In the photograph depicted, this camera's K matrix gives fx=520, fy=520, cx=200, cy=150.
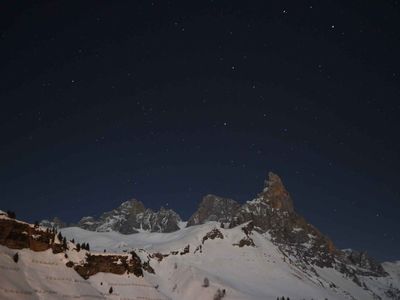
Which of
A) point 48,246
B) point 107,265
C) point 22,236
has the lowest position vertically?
point 22,236

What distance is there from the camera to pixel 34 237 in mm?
148875

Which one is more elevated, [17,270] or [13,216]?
[13,216]

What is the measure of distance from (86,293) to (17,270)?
70.4 ft

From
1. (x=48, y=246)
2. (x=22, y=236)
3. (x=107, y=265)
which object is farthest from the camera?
(x=107, y=265)

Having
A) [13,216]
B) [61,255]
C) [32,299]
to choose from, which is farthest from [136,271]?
[32,299]

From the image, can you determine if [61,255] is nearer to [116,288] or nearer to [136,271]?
[116,288]

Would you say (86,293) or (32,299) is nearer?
(32,299)

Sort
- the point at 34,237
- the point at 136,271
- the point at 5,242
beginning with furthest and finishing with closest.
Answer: the point at 136,271 < the point at 34,237 < the point at 5,242

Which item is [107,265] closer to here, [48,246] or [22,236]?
[48,246]

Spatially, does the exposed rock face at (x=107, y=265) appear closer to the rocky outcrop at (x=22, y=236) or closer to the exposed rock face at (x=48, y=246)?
the exposed rock face at (x=48, y=246)

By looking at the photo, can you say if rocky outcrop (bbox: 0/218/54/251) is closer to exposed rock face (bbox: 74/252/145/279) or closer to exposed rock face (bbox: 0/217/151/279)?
exposed rock face (bbox: 0/217/151/279)

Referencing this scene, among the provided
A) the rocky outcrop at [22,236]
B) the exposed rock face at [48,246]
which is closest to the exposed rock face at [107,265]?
the exposed rock face at [48,246]

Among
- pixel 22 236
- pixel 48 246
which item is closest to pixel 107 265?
pixel 48 246

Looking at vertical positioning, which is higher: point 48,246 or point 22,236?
point 48,246
